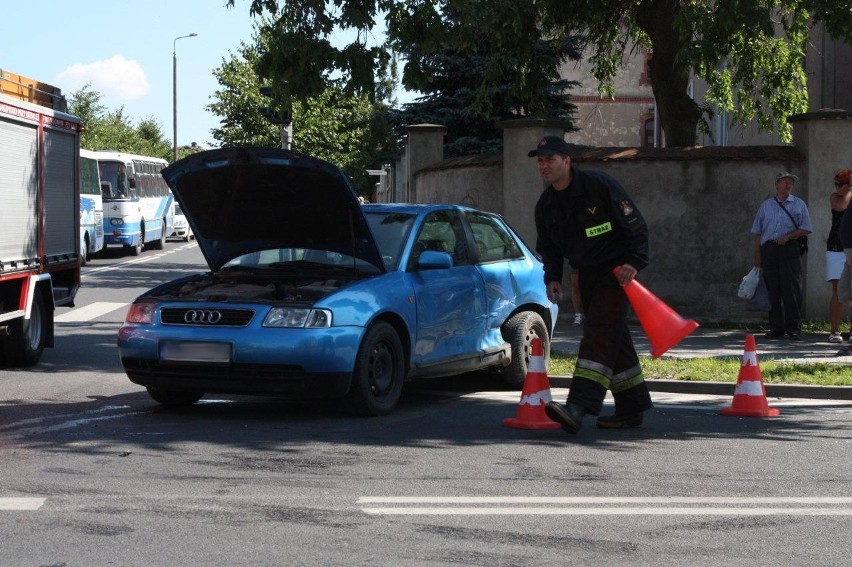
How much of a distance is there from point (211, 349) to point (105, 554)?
3.56 m

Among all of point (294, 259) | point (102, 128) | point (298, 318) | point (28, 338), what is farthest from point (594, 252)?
point (102, 128)

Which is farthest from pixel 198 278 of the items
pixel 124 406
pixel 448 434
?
pixel 448 434

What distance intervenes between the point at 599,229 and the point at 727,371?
3.82 m

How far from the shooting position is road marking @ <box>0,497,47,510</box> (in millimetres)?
6109

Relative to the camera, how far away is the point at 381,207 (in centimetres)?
1036

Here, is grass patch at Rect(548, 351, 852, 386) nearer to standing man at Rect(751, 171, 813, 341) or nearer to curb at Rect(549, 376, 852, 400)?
curb at Rect(549, 376, 852, 400)

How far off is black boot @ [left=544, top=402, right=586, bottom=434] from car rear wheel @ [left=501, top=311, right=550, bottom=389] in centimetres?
251

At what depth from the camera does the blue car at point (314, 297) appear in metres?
8.71

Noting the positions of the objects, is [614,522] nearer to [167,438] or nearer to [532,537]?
[532,537]

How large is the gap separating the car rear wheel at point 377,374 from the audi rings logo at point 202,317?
3.27 feet

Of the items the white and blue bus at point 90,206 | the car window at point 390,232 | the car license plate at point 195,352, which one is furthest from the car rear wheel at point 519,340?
the white and blue bus at point 90,206

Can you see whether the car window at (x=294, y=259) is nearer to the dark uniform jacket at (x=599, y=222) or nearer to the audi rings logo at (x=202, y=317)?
the audi rings logo at (x=202, y=317)

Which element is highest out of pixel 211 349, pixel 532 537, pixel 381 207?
pixel 381 207

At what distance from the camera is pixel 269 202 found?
9.65 metres
